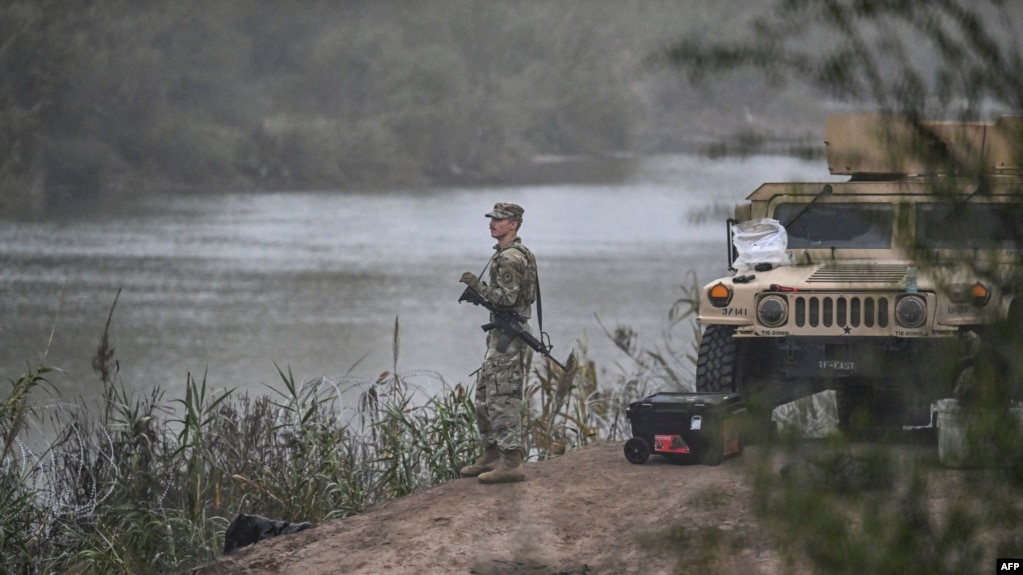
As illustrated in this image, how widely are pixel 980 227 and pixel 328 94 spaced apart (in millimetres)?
43704

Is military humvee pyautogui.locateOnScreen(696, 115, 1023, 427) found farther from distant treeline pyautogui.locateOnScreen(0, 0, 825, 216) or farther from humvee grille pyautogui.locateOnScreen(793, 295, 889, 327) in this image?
distant treeline pyautogui.locateOnScreen(0, 0, 825, 216)

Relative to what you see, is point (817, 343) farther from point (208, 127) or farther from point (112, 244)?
point (208, 127)

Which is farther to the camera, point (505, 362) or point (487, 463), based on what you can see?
point (487, 463)

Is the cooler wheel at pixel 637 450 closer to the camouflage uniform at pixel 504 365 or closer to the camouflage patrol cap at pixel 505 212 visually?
the camouflage uniform at pixel 504 365

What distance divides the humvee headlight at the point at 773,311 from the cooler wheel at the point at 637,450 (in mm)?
916

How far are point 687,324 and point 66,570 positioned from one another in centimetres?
1397

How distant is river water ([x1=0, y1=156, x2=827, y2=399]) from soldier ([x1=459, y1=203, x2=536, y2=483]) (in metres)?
1.40

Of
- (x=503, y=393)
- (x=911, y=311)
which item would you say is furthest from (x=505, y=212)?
(x=911, y=311)

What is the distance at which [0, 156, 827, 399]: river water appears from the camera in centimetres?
1571

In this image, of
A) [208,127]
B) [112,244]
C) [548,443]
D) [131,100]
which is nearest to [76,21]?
[131,100]

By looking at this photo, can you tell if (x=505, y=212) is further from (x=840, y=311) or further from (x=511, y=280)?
(x=840, y=311)

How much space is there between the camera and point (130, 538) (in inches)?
275

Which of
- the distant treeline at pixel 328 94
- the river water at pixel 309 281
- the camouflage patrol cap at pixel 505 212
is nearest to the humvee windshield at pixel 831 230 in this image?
the river water at pixel 309 281

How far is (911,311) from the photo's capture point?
721 centimetres
